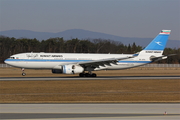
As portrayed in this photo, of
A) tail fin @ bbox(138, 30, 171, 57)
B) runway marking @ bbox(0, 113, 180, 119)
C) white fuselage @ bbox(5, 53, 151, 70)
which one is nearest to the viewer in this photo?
runway marking @ bbox(0, 113, 180, 119)

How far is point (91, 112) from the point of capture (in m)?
14.4

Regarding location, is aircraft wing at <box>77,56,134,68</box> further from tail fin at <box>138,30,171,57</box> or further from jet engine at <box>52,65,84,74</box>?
tail fin at <box>138,30,171,57</box>

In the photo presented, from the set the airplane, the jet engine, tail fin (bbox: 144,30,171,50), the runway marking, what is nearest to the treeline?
tail fin (bbox: 144,30,171,50)

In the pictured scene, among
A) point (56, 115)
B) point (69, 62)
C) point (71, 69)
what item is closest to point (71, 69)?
point (71, 69)

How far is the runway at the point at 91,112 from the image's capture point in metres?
13.1

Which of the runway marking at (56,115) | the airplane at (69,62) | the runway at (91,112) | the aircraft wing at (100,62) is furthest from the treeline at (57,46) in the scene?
the runway marking at (56,115)

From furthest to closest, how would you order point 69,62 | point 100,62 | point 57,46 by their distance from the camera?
point 57,46, point 69,62, point 100,62

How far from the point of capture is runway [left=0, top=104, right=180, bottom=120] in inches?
517

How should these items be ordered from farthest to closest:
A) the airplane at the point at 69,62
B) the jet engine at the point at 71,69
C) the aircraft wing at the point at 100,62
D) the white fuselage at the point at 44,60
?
the white fuselage at the point at 44,60
the airplane at the point at 69,62
the aircraft wing at the point at 100,62
the jet engine at the point at 71,69

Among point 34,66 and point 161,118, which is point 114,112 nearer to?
point 161,118

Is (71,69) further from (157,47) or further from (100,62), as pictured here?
(157,47)

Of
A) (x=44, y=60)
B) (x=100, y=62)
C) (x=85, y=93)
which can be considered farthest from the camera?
(x=44, y=60)

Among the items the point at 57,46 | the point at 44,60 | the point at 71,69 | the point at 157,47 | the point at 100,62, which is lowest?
the point at 71,69

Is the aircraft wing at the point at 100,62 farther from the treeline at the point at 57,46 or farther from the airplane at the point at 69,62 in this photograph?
the treeline at the point at 57,46
